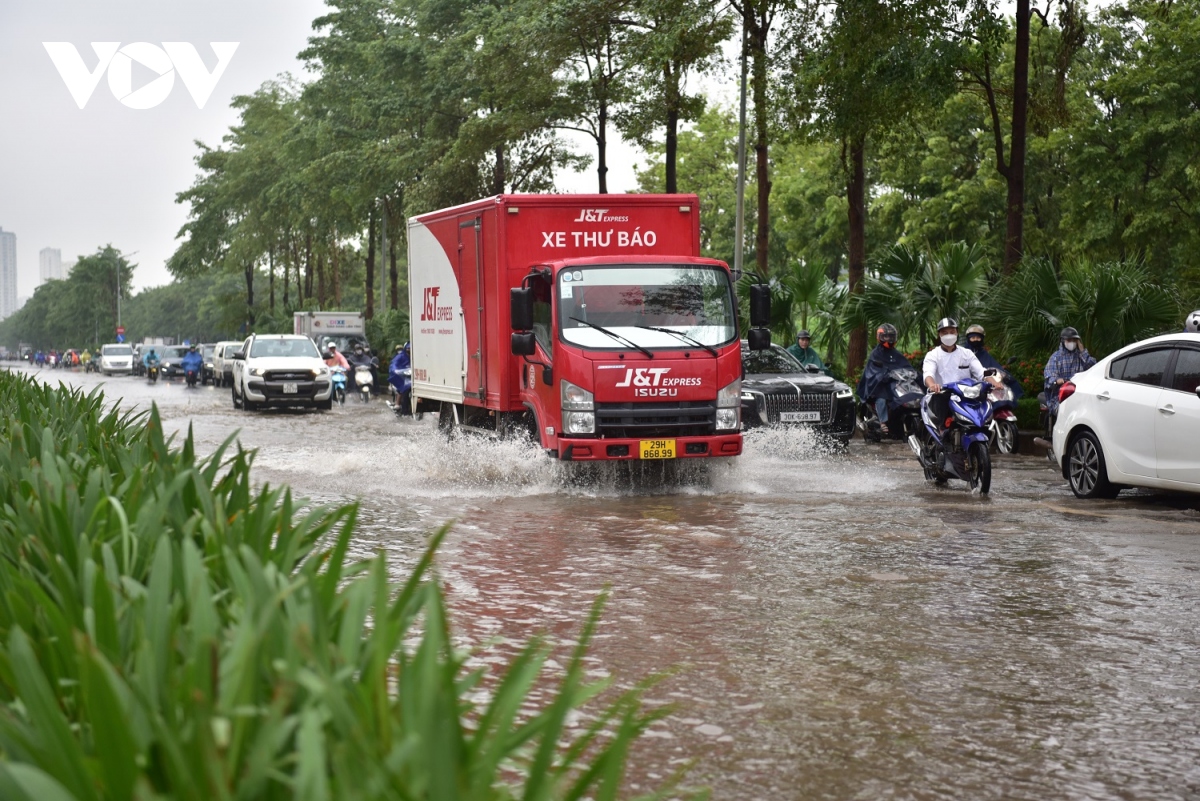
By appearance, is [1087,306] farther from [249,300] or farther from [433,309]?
[249,300]

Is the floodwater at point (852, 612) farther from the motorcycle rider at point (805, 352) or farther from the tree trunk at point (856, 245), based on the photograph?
the tree trunk at point (856, 245)

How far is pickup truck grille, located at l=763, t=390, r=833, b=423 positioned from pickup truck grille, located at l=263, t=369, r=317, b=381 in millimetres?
15870

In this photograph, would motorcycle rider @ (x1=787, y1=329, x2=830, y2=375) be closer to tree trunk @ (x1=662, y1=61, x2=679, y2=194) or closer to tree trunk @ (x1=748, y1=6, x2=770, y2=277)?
tree trunk @ (x1=748, y1=6, x2=770, y2=277)

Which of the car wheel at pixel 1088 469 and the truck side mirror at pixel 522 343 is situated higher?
the truck side mirror at pixel 522 343

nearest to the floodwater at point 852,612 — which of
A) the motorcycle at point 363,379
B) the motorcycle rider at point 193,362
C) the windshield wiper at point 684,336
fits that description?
the windshield wiper at point 684,336

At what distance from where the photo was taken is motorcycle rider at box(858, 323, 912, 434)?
67.6ft

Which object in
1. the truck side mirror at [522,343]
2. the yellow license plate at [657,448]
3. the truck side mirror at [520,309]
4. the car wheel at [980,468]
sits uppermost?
the truck side mirror at [520,309]

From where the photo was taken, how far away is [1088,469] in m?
13.8

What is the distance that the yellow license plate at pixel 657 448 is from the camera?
553 inches

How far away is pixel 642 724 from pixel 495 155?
42.3m

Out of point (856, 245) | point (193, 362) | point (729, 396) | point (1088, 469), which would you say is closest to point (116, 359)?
point (193, 362)

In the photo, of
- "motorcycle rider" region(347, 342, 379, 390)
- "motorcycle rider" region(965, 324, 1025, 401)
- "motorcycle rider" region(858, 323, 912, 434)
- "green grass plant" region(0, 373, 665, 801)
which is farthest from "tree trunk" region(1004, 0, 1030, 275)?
"green grass plant" region(0, 373, 665, 801)

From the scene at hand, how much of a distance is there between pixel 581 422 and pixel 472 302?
3293mm

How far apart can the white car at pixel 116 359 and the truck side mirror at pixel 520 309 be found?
66.7 meters
